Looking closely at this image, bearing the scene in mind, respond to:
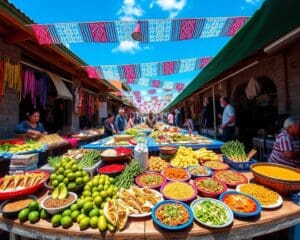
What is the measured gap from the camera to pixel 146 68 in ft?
23.9

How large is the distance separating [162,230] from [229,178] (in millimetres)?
1258

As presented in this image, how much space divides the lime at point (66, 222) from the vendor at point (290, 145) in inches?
116

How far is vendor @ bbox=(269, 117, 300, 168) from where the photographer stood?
2771 mm

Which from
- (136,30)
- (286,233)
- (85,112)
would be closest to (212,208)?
(286,233)

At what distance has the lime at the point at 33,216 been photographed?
165 cm

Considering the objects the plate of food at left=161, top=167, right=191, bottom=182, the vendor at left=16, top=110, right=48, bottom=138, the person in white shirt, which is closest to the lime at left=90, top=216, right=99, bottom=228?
A: the plate of food at left=161, top=167, right=191, bottom=182

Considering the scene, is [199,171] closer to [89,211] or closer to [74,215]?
[89,211]

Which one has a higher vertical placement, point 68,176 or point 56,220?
point 68,176

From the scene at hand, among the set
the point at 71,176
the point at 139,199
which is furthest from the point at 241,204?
the point at 71,176

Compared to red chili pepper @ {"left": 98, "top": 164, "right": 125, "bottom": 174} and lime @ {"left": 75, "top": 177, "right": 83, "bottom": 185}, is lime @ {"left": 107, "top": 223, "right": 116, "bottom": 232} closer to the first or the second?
lime @ {"left": 75, "top": 177, "right": 83, "bottom": 185}

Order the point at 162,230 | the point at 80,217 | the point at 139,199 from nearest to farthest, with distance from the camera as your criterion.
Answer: the point at 162,230 → the point at 80,217 → the point at 139,199

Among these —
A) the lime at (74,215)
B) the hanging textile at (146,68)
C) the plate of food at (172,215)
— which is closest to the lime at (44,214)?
the lime at (74,215)

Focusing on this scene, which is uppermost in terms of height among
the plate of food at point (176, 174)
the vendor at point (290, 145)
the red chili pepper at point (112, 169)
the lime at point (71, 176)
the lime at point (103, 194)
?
the vendor at point (290, 145)

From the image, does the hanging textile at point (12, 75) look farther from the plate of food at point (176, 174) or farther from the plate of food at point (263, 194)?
the plate of food at point (263, 194)
